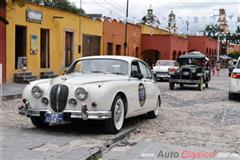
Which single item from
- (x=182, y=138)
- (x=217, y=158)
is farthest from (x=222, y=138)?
(x=217, y=158)

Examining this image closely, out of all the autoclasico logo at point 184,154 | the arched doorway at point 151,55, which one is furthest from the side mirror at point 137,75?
the arched doorway at point 151,55

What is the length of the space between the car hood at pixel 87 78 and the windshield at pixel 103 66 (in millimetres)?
336

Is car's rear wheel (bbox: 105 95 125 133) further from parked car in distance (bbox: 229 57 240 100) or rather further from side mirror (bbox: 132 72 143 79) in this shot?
parked car in distance (bbox: 229 57 240 100)

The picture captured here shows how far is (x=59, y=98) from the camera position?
9406mm

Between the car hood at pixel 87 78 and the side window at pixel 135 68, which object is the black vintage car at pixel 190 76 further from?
the car hood at pixel 87 78

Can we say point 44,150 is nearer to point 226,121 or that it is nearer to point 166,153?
point 166,153

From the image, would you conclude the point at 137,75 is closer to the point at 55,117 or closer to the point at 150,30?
the point at 55,117

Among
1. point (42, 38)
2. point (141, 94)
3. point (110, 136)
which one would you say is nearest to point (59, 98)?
point (110, 136)

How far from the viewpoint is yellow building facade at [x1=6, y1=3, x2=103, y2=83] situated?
23.5 metres

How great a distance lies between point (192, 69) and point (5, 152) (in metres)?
18.1

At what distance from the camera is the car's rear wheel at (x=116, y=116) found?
9.60 metres

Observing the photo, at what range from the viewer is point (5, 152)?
762cm

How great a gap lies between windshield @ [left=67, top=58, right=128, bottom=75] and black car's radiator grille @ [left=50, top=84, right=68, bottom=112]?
1.64 m

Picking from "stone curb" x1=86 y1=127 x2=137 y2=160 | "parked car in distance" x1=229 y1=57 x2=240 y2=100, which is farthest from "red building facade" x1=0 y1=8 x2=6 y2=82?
"stone curb" x1=86 y1=127 x2=137 y2=160
